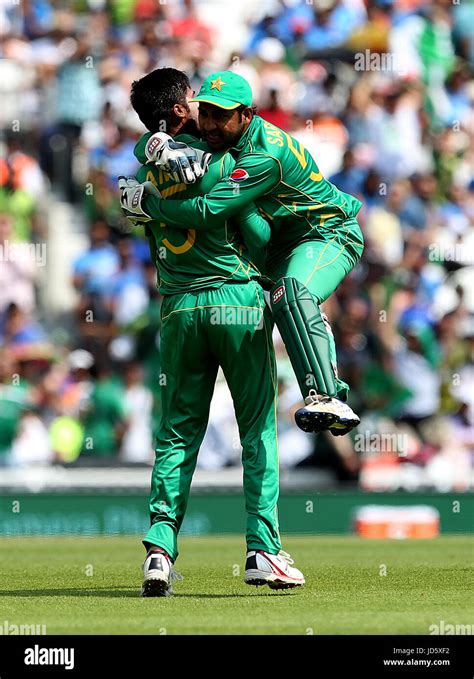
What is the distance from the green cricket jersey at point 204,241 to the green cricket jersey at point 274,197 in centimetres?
5

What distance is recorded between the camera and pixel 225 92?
7102mm

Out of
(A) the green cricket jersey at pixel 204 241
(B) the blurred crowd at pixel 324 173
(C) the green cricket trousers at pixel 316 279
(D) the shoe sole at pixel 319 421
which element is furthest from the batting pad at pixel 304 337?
(B) the blurred crowd at pixel 324 173

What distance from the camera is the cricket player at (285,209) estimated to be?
711cm

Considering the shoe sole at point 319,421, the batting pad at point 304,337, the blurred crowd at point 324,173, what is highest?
the blurred crowd at point 324,173

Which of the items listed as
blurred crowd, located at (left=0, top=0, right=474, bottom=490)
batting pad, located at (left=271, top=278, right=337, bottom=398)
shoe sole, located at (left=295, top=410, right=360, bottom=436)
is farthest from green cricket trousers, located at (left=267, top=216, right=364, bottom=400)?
blurred crowd, located at (left=0, top=0, right=474, bottom=490)

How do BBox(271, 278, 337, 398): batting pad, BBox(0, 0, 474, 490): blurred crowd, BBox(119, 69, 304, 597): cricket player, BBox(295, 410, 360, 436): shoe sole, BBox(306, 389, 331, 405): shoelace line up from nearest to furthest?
BBox(295, 410, 360, 436): shoe sole → BBox(306, 389, 331, 405): shoelace → BBox(271, 278, 337, 398): batting pad → BBox(119, 69, 304, 597): cricket player → BBox(0, 0, 474, 490): blurred crowd

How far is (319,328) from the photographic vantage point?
285 inches

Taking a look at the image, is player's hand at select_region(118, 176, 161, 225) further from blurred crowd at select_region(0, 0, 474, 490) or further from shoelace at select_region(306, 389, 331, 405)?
blurred crowd at select_region(0, 0, 474, 490)

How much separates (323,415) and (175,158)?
1.40 m

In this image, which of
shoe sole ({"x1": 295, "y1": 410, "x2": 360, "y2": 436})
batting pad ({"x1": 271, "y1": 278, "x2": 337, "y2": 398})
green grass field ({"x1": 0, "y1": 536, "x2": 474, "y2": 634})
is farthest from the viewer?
batting pad ({"x1": 271, "y1": 278, "x2": 337, "y2": 398})

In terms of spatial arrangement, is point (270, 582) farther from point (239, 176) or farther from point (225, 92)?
point (225, 92)

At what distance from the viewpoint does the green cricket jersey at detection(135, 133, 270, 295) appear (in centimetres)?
726

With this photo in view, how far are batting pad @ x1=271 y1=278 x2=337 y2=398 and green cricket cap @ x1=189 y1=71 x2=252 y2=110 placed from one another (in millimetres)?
903

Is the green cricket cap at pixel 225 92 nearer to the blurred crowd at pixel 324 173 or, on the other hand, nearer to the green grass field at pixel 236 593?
the green grass field at pixel 236 593
